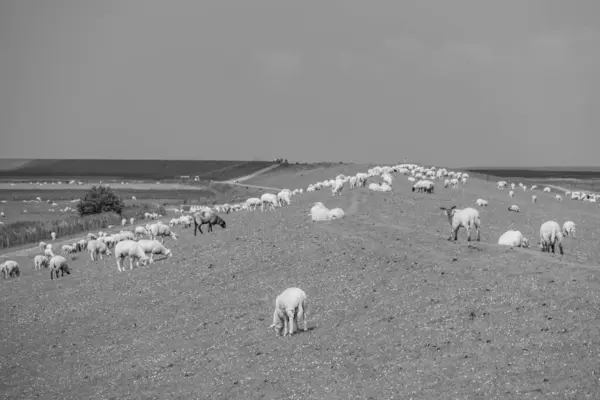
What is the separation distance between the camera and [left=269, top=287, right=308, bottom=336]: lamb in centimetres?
2539

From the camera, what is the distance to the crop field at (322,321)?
20.9 metres

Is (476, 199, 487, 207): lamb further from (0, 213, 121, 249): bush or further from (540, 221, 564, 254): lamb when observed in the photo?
(0, 213, 121, 249): bush

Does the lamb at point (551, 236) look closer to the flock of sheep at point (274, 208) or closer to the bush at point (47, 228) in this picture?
the flock of sheep at point (274, 208)

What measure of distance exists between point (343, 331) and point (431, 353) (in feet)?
13.6

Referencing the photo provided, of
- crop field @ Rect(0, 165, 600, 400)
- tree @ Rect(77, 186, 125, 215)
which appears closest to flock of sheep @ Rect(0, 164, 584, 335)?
crop field @ Rect(0, 165, 600, 400)

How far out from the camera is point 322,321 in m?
27.1

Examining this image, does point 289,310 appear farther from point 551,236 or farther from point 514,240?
point 514,240

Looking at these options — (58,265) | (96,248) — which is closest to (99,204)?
(96,248)

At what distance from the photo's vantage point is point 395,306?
2723 centimetres

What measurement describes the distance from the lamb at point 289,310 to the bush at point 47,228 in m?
51.4

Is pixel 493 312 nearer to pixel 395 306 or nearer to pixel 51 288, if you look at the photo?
pixel 395 306

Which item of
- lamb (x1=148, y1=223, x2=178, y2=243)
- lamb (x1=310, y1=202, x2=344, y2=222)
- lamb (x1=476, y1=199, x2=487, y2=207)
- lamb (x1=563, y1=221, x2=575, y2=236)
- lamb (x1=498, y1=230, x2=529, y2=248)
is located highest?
lamb (x1=310, y1=202, x2=344, y2=222)

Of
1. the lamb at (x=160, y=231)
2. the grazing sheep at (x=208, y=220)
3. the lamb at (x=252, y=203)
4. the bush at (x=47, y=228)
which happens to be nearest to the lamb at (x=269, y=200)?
the lamb at (x=252, y=203)

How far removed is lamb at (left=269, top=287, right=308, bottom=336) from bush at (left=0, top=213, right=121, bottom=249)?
51.4 meters
